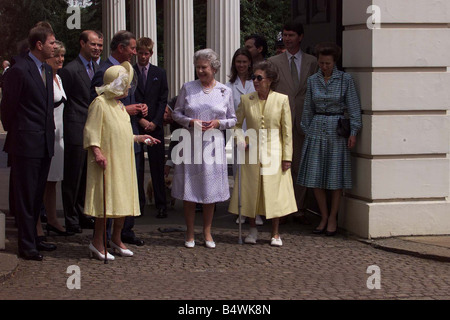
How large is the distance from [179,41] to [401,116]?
45.6 feet

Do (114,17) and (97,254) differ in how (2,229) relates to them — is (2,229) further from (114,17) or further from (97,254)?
(114,17)

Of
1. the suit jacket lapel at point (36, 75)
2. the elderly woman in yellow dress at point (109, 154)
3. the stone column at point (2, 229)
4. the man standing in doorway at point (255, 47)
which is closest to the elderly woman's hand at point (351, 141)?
the man standing in doorway at point (255, 47)

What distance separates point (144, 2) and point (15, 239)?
47.0 ft

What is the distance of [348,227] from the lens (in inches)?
369

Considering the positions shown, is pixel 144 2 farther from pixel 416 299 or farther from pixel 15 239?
pixel 416 299

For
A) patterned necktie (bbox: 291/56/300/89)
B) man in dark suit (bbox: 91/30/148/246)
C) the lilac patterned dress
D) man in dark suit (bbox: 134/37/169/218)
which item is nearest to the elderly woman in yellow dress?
man in dark suit (bbox: 91/30/148/246)

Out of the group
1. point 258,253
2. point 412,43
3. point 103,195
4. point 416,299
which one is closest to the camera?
point 416,299

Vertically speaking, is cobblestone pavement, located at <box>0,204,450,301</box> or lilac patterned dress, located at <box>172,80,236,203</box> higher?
lilac patterned dress, located at <box>172,80,236,203</box>

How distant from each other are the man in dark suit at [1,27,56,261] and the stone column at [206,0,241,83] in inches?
423

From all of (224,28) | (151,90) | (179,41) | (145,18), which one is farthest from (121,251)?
(145,18)

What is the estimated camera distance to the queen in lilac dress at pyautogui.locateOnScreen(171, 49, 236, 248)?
856 centimetres

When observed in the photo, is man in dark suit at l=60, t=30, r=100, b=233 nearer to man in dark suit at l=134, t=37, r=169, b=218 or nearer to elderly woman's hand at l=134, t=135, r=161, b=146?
man in dark suit at l=134, t=37, r=169, b=218

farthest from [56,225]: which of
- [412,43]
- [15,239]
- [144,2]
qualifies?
[144,2]

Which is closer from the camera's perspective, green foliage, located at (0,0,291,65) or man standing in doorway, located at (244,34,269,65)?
man standing in doorway, located at (244,34,269,65)
